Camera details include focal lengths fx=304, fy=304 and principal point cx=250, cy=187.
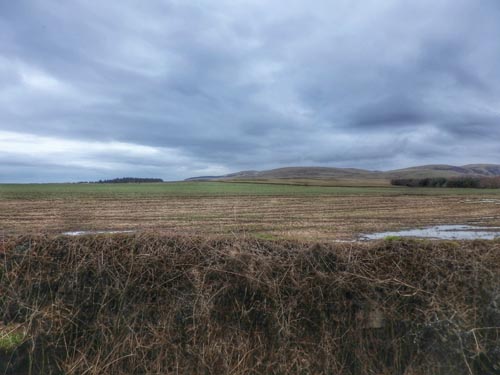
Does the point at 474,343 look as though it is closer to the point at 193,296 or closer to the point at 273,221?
the point at 193,296

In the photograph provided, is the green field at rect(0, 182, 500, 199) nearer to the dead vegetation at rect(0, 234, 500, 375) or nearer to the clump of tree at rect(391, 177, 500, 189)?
the clump of tree at rect(391, 177, 500, 189)

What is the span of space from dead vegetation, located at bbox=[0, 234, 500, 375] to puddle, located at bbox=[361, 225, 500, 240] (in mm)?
10381

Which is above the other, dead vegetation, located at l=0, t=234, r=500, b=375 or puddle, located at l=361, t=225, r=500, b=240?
dead vegetation, located at l=0, t=234, r=500, b=375

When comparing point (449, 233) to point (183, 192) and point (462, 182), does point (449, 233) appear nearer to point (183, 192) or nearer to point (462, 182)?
point (183, 192)

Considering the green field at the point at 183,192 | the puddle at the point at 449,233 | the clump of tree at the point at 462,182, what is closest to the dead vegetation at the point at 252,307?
the puddle at the point at 449,233

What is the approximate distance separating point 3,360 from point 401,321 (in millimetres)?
5348

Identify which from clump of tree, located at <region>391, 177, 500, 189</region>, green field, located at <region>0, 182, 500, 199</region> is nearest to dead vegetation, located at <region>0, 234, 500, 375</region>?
green field, located at <region>0, 182, 500, 199</region>

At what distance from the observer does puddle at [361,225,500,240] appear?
1414 centimetres

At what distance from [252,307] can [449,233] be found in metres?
14.8

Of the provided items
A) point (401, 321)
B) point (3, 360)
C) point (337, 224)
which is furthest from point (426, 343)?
point (337, 224)

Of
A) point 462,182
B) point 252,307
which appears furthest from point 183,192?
A: point 462,182

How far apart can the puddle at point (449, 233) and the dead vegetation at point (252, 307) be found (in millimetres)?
10381

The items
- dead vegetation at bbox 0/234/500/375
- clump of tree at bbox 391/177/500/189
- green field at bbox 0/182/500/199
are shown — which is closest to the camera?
dead vegetation at bbox 0/234/500/375

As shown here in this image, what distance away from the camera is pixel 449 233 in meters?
15.0
